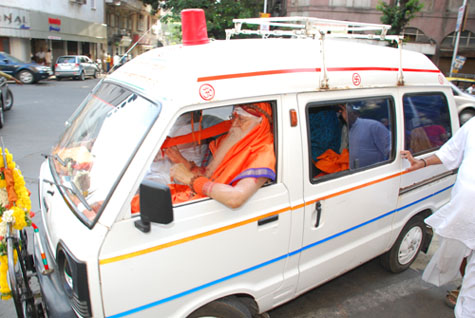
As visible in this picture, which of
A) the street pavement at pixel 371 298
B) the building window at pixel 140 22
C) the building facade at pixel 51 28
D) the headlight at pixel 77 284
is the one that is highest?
the building window at pixel 140 22

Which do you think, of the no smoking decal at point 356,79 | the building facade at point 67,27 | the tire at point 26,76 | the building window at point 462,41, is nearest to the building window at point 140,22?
the building facade at point 67,27

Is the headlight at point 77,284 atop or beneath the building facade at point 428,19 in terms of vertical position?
beneath

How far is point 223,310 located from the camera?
2271mm

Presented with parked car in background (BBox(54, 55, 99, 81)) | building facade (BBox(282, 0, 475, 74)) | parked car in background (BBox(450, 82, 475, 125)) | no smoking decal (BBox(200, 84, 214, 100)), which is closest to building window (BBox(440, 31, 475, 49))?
building facade (BBox(282, 0, 475, 74))

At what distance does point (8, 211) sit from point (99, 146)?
2.45ft

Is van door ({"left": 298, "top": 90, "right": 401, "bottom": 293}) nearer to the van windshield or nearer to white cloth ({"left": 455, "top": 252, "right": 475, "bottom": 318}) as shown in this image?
white cloth ({"left": 455, "top": 252, "right": 475, "bottom": 318})

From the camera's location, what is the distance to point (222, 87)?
7.05 feet

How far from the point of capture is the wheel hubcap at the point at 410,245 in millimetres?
3717

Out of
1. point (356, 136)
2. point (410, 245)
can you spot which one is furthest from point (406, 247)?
point (356, 136)

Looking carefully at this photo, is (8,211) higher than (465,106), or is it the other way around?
(465,106)

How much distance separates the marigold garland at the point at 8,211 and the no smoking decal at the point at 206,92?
1.44 m

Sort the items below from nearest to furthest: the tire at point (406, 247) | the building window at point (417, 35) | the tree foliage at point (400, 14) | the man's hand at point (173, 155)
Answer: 1. the man's hand at point (173, 155)
2. the tire at point (406, 247)
3. the tree foliage at point (400, 14)
4. the building window at point (417, 35)

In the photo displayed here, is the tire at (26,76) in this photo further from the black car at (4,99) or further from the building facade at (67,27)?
the black car at (4,99)

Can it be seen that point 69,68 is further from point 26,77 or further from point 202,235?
point 202,235
